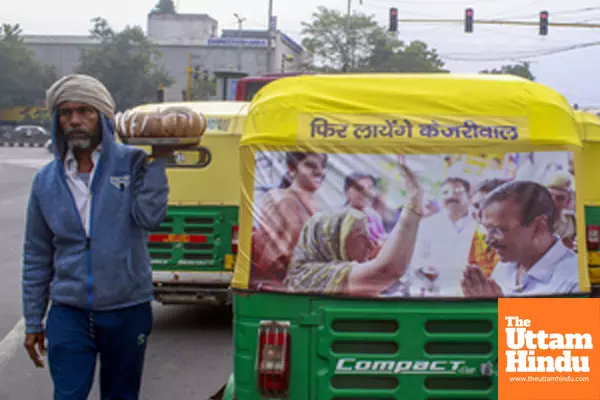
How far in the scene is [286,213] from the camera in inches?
173

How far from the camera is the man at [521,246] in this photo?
432 cm

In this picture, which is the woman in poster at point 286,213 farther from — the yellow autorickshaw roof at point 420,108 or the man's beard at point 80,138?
the man's beard at point 80,138

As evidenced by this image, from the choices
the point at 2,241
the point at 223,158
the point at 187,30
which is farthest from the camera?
the point at 187,30

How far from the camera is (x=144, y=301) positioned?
4344 millimetres

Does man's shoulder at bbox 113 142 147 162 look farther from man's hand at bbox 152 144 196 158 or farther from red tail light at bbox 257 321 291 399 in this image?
red tail light at bbox 257 321 291 399

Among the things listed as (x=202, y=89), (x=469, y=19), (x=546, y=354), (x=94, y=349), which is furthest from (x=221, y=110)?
(x=202, y=89)

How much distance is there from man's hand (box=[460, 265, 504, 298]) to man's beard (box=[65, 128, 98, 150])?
1.82m

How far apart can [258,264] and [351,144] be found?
A: 2.29ft

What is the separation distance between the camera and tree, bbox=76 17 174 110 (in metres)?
77.8

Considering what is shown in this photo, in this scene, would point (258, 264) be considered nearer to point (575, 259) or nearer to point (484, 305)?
point (484, 305)

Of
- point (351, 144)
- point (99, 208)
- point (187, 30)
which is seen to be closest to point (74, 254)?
point (99, 208)

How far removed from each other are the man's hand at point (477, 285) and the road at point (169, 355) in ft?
9.70

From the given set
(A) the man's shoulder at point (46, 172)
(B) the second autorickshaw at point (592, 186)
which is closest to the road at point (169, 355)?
(A) the man's shoulder at point (46, 172)

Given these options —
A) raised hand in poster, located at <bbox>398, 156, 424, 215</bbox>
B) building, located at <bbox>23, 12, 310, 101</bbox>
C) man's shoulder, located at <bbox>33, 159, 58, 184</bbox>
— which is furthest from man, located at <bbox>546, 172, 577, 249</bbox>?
building, located at <bbox>23, 12, 310, 101</bbox>
